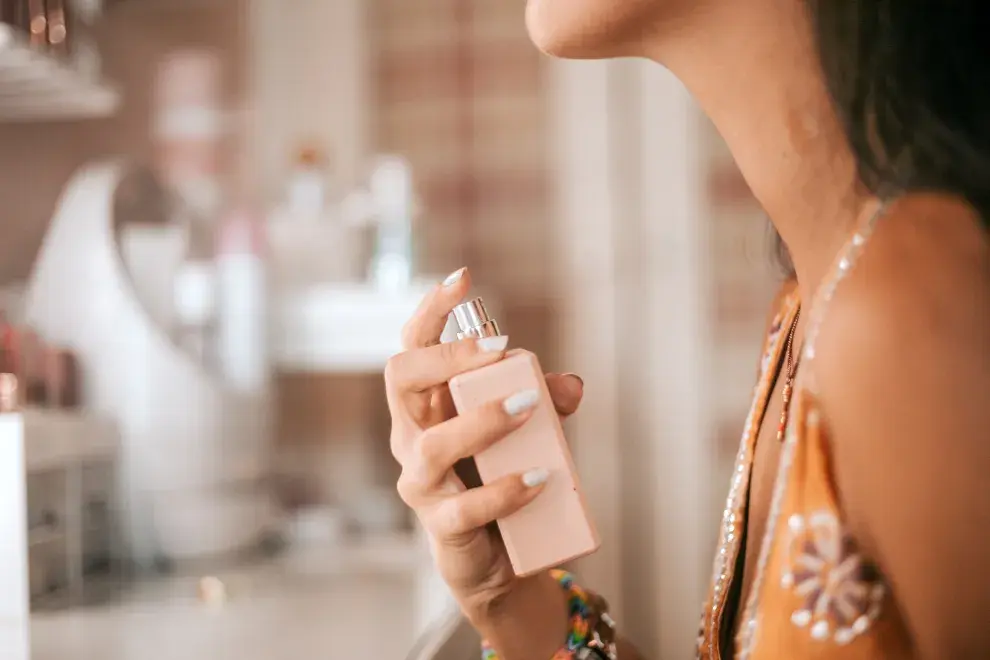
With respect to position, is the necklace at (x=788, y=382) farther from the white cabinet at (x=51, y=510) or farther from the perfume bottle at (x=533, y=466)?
the white cabinet at (x=51, y=510)

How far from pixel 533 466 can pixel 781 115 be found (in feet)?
0.50

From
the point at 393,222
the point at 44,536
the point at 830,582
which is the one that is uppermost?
the point at 393,222

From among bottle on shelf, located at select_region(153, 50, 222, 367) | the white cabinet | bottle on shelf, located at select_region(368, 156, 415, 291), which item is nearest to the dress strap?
the white cabinet

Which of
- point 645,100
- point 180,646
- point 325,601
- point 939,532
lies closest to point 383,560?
point 325,601

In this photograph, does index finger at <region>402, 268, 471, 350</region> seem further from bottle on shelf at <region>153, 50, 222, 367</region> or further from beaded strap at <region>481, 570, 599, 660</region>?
Result: bottle on shelf at <region>153, 50, 222, 367</region>

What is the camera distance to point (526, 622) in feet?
1.33

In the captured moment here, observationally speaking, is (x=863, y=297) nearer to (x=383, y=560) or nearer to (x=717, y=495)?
(x=383, y=560)

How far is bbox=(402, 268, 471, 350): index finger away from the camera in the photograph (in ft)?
1.23

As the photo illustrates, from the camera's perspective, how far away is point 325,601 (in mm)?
692

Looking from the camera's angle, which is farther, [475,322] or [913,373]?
[475,322]

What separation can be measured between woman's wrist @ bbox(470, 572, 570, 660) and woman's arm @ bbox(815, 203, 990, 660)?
0.17 metres

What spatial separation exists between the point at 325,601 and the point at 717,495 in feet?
1.58

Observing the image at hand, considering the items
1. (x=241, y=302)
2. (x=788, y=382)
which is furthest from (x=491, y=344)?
(x=241, y=302)

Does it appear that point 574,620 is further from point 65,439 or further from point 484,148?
point 484,148
